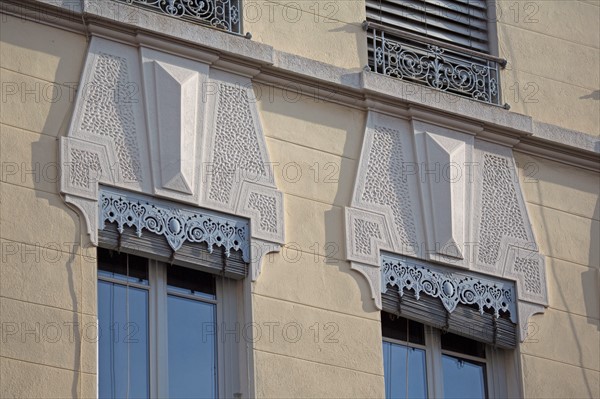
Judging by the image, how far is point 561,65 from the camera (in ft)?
55.4

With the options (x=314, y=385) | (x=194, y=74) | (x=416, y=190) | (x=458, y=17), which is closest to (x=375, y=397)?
(x=314, y=385)

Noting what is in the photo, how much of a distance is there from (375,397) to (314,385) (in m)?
0.51

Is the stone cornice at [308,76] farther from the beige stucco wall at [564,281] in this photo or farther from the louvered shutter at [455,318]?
the louvered shutter at [455,318]

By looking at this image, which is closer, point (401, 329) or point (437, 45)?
point (401, 329)

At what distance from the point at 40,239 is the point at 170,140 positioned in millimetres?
1368

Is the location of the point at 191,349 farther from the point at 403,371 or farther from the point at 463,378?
the point at 463,378

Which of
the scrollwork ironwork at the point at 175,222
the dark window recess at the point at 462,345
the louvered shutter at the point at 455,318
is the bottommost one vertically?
the dark window recess at the point at 462,345

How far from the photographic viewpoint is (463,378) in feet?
50.5

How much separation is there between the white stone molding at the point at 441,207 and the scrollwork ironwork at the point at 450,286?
52mm

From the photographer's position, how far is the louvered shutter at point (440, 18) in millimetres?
16281

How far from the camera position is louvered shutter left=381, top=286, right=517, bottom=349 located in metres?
15.1

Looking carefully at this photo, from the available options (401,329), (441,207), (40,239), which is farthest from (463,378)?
(40,239)

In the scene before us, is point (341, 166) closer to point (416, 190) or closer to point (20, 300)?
point (416, 190)

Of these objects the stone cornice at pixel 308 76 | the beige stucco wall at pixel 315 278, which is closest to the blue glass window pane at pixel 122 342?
the beige stucco wall at pixel 315 278
